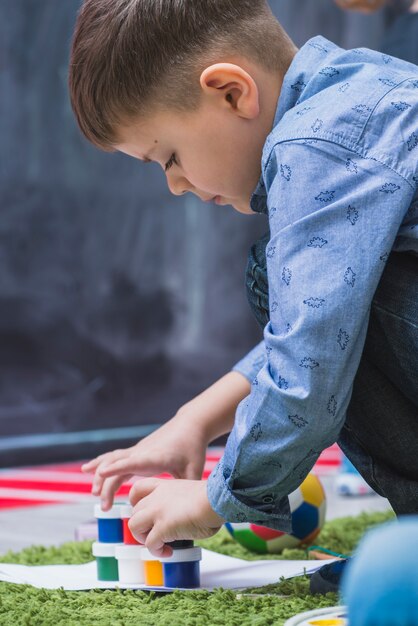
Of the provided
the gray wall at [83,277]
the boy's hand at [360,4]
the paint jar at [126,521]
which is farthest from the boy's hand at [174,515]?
the boy's hand at [360,4]

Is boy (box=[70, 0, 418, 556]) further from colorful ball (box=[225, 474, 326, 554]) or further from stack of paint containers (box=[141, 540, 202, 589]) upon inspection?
colorful ball (box=[225, 474, 326, 554])

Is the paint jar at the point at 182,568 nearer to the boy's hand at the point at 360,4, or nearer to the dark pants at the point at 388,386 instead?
the dark pants at the point at 388,386

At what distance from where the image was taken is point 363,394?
971 millimetres

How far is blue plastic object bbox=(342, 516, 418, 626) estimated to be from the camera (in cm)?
48

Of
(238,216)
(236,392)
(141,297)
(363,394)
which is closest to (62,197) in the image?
(141,297)

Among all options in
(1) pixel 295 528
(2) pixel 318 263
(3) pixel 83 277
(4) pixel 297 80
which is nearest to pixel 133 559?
(1) pixel 295 528

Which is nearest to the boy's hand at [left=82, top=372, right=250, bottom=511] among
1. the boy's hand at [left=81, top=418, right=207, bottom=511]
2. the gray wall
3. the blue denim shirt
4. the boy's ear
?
the boy's hand at [left=81, top=418, right=207, bottom=511]

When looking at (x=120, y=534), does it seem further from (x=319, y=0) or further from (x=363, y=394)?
(x=319, y=0)

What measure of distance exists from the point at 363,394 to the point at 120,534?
35 centimetres

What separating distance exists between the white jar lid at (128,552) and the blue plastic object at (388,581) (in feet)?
1.93

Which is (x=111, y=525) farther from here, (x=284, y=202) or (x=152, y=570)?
(x=284, y=202)

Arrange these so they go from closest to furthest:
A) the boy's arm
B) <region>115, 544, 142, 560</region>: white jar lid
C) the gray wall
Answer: the boy's arm
<region>115, 544, 142, 560</region>: white jar lid
the gray wall

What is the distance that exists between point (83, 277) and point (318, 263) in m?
2.27

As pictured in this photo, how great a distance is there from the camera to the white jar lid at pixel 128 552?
106 cm
